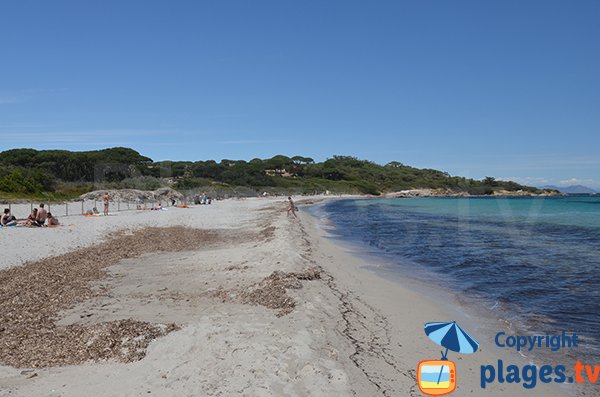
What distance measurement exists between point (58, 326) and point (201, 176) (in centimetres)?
9894

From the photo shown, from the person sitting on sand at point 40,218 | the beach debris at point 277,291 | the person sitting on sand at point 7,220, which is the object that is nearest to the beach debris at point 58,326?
the beach debris at point 277,291

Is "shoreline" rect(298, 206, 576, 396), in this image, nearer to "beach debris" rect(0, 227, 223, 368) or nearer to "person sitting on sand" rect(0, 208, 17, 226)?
"beach debris" rect(0, 227, 223, 368)

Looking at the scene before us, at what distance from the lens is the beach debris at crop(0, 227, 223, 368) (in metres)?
5.66

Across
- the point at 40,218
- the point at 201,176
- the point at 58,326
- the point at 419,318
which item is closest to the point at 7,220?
the point at 40,218

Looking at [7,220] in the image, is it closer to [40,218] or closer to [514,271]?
[40,218]

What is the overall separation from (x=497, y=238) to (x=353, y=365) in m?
21.4

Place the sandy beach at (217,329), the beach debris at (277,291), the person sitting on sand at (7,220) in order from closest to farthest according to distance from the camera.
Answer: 1. the sandy beach at (217,329)
2. the beach debris at (277,291)
3. the person sitting on sand at (7,220)

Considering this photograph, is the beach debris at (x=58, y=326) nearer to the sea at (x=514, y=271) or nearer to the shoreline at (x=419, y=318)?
the shoreline at (x=419, y=318)

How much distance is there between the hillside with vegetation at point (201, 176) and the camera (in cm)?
5269

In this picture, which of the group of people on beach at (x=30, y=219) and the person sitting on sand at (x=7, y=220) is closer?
the person sitting on sand at (x=7, y=220)

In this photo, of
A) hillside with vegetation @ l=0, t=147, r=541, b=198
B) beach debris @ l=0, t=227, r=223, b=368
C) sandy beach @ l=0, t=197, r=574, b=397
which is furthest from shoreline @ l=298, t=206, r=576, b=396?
hillside with vegetation @ l=0, t=147, r=541, b=198

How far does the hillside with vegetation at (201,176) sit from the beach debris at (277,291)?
121 feet

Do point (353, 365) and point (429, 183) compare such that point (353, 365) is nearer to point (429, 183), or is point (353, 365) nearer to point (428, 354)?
point (428, 354)

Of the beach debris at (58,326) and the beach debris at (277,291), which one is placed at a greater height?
the beach debris at (277,291)
